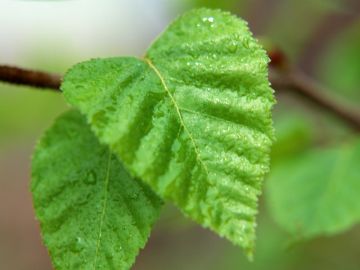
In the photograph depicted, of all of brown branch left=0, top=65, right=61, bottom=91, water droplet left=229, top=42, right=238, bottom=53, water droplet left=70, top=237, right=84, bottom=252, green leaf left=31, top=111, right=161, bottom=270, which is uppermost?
water droplet left=229, top=42, right=238, bottom=53

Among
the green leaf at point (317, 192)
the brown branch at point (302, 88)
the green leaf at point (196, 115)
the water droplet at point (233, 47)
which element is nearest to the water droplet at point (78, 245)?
the green leaf at point (196, 115)

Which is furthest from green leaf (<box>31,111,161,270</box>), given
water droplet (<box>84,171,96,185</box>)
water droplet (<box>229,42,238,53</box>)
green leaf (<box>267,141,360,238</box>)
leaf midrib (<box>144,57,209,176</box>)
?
green leaf (<box>267,141,360,238</box>)

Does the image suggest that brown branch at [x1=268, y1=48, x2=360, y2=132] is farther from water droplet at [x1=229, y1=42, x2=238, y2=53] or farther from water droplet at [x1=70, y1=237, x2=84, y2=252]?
water droplet at [x1=70, y1=237, x2=84, y2=252]

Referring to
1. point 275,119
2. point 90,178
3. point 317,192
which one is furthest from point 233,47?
point 275,119

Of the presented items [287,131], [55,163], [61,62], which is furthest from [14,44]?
[55,163]

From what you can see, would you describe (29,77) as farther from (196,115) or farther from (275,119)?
(275,119)

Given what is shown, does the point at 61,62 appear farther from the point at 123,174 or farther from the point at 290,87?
the point at 123,174

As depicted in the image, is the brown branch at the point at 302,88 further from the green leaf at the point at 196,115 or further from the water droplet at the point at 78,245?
the water droplet at the point at 78,245
